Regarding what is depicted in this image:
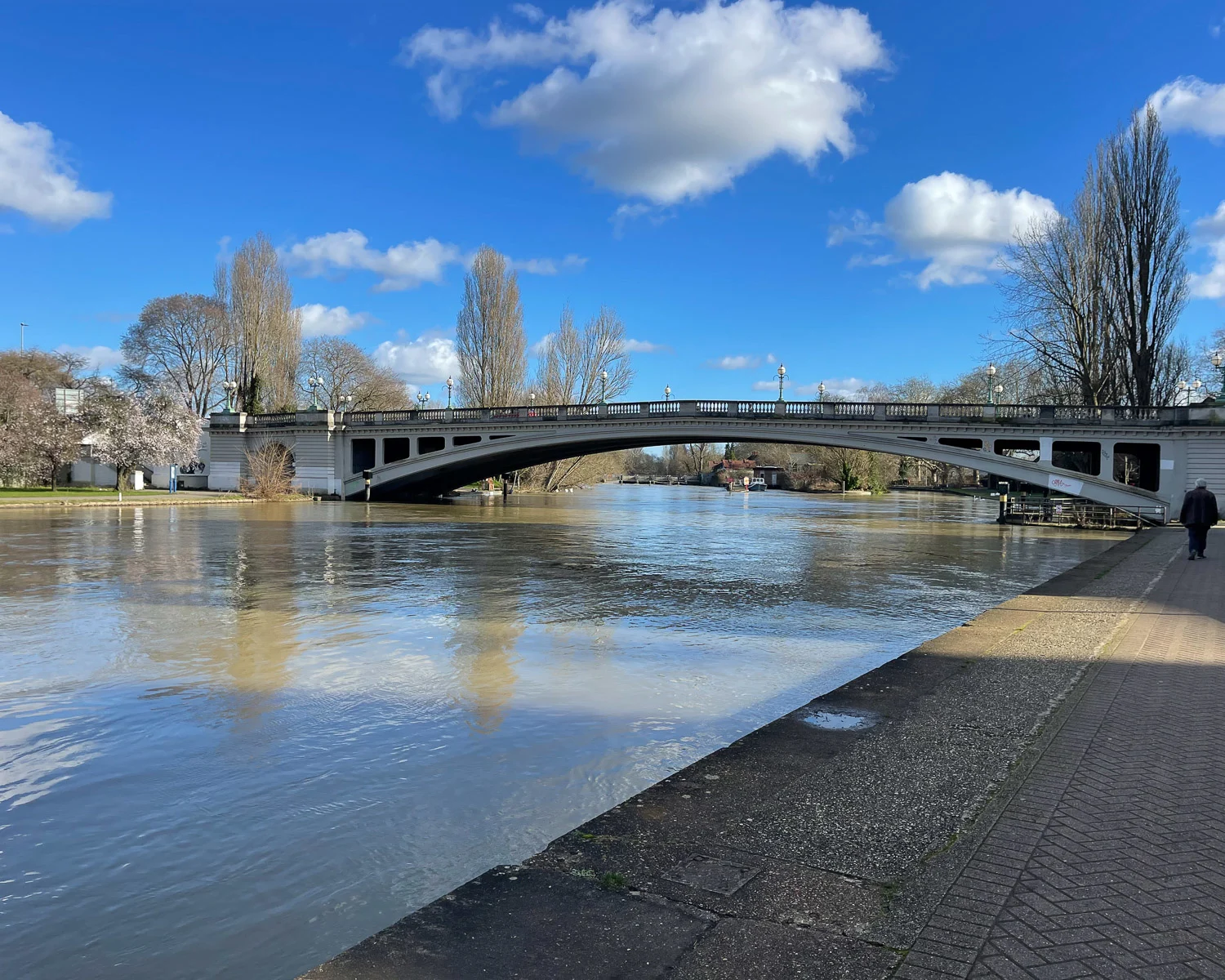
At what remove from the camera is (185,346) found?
6562 centimetres

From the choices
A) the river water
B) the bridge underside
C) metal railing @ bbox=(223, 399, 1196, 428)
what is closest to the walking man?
the river water

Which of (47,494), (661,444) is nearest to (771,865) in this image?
Result: (661,444)

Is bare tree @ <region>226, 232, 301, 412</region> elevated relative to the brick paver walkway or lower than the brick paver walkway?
elevated

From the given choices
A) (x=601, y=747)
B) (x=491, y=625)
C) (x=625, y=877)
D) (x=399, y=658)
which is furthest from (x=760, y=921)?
(x=491, y=625)

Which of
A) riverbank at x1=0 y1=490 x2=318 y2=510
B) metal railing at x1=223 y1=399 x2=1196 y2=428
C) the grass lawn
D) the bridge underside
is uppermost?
metal railing at x1=223 y1=399 x2=1196 y2=428

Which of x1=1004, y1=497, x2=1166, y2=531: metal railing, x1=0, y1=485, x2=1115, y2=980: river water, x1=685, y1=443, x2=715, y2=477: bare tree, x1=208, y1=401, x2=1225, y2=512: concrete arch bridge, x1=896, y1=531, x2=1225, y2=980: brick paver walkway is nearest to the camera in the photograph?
x1=896, y1=531, x2=1225, y2=980: brick paver walkway

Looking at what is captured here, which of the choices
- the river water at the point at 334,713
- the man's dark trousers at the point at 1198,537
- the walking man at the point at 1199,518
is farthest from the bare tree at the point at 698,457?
the river water at the point at 334,713

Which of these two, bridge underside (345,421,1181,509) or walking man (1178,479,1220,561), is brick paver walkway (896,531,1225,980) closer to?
walking man (1178,479,1220,561)

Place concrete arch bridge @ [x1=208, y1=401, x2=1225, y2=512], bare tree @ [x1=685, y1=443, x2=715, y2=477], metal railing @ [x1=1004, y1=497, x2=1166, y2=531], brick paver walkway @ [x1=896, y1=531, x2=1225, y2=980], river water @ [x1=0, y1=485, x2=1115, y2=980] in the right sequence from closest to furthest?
1. brick paver walkway @ [x1=896, y1=531, x2=1225, y2=980]
2. river water @ [x1=0, y1=485, x2=1115, y2=980]
3. metal railing @ [x1=1004, y1=497, x2=1166, y2=531]
4. concrete arch bridge @ [x1=208, y1=401, x2=1225, y2=512]
5. bare tree @ [x1=685, y1=443, x2=715, y2=477]

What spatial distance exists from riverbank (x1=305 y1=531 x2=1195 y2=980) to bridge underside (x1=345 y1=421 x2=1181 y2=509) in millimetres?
35892

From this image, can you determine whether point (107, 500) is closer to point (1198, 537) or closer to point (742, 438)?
point (742, 438)

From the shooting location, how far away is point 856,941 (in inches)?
124

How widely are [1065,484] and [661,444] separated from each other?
21605mm

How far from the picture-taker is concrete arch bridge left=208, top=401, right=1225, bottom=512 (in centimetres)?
3781
